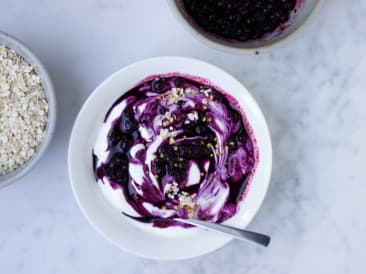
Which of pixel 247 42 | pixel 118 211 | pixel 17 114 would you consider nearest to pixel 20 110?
pixel 17 114

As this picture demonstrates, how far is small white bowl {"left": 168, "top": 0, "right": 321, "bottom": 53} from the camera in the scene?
1058mm

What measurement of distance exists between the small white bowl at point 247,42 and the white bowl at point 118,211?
8cm

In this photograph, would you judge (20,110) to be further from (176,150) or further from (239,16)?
(239,16)

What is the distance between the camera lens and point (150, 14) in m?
1.22

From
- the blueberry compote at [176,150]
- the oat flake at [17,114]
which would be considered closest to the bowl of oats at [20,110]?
the oat flake at [17,114]

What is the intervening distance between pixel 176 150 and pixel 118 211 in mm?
174

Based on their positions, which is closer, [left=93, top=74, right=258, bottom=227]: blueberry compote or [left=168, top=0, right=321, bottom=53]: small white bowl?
[left=168, top=0, right=321, bottom=53]: small white bowl

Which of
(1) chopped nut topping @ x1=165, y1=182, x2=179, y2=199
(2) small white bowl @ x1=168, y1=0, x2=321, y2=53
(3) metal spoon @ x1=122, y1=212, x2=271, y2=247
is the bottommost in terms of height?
(3) metal spoon @ x1=122, y1=212, x2=271, y2=247

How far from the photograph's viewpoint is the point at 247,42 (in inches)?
43.4

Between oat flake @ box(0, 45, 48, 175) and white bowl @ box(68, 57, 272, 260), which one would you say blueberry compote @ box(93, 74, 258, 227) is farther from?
oat flake @ box(0, 45, 48, 175)

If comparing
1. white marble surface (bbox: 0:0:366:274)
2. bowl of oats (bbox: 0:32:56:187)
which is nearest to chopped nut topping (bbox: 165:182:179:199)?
white marble surface (bbox: 0:0:366:274)

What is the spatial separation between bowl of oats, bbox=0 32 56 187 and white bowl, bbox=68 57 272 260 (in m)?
0.07

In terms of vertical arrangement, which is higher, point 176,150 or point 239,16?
point 239,16

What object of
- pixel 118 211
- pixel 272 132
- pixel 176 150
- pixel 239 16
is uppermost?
pixel 239 16
